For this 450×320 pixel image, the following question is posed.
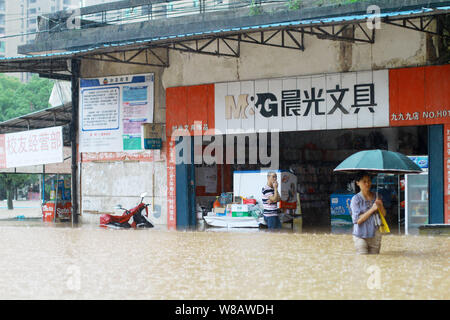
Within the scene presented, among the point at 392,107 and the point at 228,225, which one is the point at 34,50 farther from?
the point at 392,107

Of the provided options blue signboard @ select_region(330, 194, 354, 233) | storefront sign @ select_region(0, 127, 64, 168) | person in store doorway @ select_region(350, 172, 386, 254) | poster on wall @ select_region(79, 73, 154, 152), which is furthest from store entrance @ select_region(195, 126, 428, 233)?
person in store doorway @ select_region(350, 172, 386, 254)

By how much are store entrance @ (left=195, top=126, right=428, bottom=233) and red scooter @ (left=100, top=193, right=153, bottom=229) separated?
1644 mm

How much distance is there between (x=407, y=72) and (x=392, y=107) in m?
0.89

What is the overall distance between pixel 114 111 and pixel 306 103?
6.23 meters

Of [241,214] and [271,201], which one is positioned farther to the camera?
[241,214]

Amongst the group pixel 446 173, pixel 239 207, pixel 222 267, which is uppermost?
pixel 446 173

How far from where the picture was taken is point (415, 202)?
1723cm

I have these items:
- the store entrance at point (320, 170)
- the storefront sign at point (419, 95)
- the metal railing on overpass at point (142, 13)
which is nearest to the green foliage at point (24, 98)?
the metal railing on overpass at point (142, 13)

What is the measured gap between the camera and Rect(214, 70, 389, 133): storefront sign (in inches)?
683

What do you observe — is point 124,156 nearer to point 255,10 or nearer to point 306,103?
point 255,10

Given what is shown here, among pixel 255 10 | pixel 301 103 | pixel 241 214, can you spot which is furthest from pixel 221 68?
pixel 241 214

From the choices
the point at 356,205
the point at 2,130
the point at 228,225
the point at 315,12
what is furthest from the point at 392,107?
the point at 2,130

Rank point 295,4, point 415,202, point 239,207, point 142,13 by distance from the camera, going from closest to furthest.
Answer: point 415,202 < point 239,207 < point 295,4 < point 142,13

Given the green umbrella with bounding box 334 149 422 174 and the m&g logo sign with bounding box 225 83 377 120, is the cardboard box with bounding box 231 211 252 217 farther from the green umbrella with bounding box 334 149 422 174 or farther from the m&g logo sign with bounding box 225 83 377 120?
the green umbrella with bounding box 334 149 422 174
